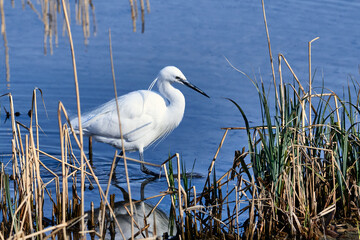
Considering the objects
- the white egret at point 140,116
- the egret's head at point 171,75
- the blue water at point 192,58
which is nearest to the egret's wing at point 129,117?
the white egret at point 140,116

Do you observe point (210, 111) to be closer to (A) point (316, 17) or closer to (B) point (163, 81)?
(B) point (163, 81)

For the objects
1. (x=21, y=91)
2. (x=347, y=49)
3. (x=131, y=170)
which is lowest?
(x=131, y=170)

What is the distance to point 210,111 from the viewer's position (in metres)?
7.23

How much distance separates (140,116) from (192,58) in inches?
98.3

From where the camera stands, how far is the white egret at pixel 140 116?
6.01 meters

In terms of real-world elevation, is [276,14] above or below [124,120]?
above

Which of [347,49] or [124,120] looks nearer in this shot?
[124,120]

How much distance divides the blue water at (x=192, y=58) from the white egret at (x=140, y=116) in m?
0.27

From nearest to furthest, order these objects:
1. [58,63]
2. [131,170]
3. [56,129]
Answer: [131,170] < [56,129] < [58,63]

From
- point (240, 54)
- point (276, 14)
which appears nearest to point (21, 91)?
point (240, 54)

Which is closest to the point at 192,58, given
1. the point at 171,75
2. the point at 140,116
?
the point at 171,75

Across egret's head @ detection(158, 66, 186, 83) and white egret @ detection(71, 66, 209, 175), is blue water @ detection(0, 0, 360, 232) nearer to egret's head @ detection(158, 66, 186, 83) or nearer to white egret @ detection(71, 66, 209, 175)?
white egret @ detection(71, 66, 209, 175)

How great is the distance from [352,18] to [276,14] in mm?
1245

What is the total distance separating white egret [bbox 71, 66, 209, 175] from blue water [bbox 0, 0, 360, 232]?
268mm
